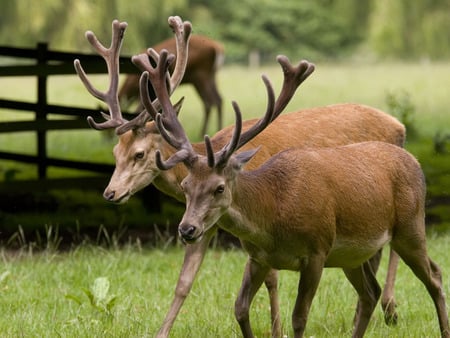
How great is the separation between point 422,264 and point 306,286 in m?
0.81

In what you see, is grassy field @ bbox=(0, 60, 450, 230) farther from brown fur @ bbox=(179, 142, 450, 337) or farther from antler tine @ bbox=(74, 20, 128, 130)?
brown fur @ bbox=(179, 142, 450, 337)

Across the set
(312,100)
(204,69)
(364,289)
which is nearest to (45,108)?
(364,289)

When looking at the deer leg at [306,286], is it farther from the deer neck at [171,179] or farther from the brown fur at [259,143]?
the deer neck at [171,179]

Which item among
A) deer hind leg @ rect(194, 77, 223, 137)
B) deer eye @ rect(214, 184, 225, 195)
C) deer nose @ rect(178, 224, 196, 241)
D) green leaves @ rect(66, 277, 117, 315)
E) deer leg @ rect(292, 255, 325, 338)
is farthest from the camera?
deer hind leg @ rect(194, 77, 223, 137)

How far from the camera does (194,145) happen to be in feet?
20.9

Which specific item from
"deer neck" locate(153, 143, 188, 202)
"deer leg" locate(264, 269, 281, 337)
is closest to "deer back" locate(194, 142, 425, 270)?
"deer leg" locate(264, 269, 281, 337)

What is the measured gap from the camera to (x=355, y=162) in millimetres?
5883

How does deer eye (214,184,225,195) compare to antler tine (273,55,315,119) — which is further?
antler tine (273,55,315,119)

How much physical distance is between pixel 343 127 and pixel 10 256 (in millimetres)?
2931

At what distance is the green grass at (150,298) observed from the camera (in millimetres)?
6320

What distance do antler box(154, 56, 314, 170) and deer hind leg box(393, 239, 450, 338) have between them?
102cm

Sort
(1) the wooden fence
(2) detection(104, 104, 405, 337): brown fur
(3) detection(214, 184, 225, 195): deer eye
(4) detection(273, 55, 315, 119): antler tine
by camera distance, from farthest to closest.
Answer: (1) the wooden fence → (2) detection(104, 104, 405, 337): brown fur → (4) detection(273, 55, 315, 119): antler tine → (3) detection(214, 184, 225, 195): deer eye

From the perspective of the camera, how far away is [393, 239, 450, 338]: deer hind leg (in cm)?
593

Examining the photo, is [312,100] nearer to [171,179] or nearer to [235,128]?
[171,179]
